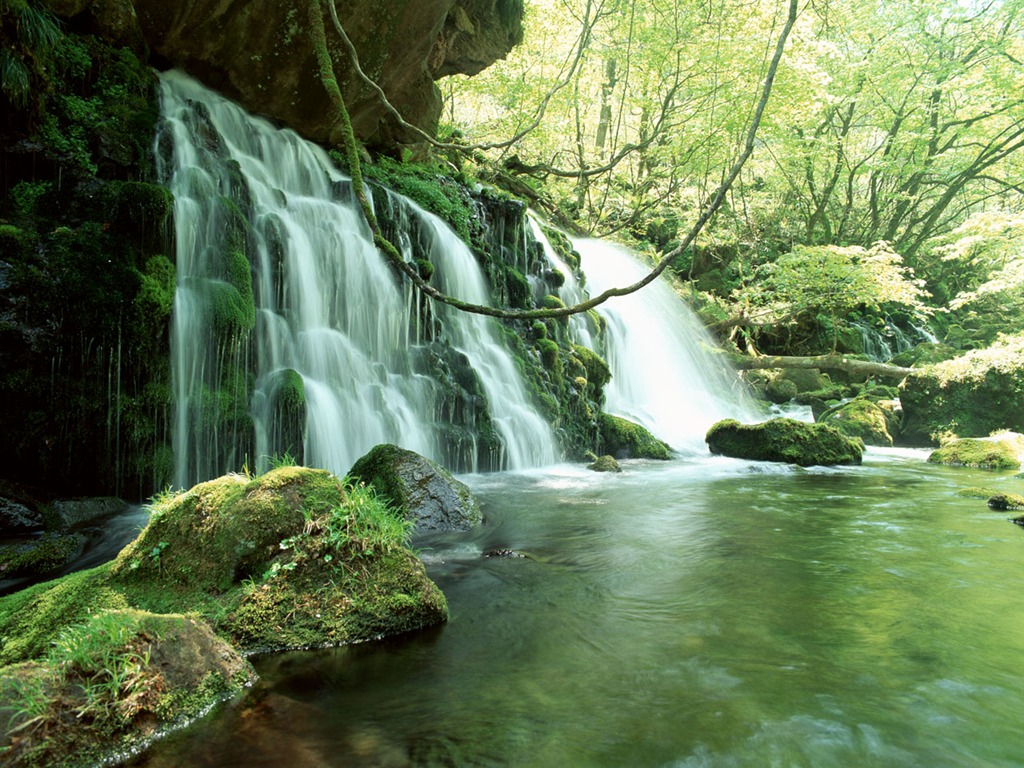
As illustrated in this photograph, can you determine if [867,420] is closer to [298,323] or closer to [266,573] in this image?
[298,323]

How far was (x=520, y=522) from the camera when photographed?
6.92m

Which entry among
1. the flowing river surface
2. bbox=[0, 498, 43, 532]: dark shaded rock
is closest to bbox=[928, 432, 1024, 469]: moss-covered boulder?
the flowing river surface

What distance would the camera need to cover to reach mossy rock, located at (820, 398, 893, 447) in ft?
51.8

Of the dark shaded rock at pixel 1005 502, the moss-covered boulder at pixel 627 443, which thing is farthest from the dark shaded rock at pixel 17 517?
the dark shaded rock at pixel 1005 502

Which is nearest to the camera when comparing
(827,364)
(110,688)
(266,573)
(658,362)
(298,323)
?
(110,688)

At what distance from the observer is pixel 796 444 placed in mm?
11961

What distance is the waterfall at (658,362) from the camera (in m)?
16.5

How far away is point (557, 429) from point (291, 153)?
6.82 m

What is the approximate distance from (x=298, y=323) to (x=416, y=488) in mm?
3898

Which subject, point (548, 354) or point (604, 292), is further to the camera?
point (548, 354)

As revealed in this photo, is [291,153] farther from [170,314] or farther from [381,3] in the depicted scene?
[170,314]

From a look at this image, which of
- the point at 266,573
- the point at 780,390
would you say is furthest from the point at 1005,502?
the point at 780,390

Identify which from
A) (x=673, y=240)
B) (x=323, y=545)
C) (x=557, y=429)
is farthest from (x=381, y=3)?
(x=673, y=240)

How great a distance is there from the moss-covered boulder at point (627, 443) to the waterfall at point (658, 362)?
1.33 metres
